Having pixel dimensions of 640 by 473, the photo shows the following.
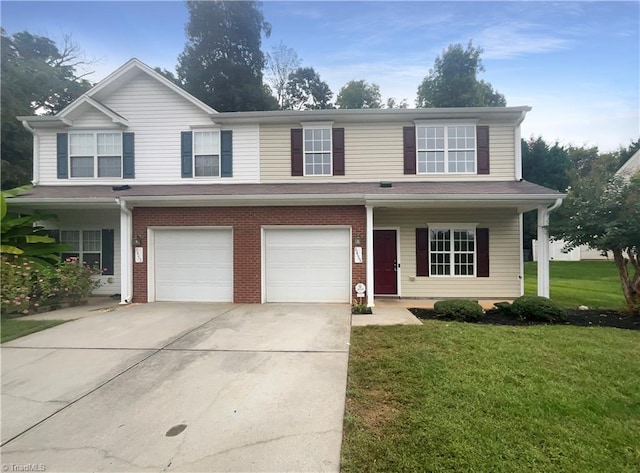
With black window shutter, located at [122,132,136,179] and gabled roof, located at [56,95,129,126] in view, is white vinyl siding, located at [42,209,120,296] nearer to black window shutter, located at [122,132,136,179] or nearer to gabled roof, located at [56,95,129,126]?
black window shutter, located at [122,132,136,179]

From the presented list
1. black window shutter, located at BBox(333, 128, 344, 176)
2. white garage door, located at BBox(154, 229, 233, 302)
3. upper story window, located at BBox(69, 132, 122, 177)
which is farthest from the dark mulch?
upper story window, located at BBox(69, 132, 122, 177)

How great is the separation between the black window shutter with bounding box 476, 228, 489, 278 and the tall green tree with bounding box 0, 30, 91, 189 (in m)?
19.8

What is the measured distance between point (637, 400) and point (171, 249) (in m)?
9.71

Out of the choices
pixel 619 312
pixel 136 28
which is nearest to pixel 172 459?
pixel 619 312

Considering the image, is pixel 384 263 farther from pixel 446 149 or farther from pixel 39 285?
pixel 39 285

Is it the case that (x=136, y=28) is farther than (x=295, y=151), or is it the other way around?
(x=136, y=28)

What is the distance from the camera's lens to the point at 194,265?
9.12 m

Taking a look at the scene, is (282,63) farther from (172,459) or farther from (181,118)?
(172,459)

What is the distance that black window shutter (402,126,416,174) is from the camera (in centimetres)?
1012

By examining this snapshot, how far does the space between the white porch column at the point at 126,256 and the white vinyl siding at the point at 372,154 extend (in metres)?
4.07

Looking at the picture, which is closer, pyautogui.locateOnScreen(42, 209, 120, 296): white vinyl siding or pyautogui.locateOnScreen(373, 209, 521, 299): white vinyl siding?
pyautogui.locateOnScreen(373, 209, 521, 299): white vinyl siding

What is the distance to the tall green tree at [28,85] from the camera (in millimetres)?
15117

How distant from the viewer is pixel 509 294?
9633 millimetres

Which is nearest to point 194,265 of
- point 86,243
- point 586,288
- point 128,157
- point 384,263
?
point 86,243
